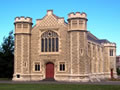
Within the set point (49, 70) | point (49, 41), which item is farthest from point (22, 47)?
point (49, 70)

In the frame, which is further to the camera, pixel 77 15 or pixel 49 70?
pixel 49 70

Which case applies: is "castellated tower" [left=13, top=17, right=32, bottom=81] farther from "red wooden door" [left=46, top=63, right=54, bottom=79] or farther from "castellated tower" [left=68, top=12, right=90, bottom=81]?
"castellated tower" [left=68, top=12, right=90, bottom=81]

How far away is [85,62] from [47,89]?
14.6 m

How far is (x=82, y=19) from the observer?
3459cm

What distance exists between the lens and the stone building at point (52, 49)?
111 feet

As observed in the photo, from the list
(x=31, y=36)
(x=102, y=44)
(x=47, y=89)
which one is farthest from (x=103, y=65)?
(x=47, y=89)

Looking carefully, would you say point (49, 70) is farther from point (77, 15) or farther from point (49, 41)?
point (77, 15)

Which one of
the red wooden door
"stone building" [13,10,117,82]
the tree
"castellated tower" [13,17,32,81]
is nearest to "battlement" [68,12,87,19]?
"stone building" [13,10,117,82]

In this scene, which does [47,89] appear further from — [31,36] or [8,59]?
[8,59]

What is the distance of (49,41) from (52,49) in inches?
52.3

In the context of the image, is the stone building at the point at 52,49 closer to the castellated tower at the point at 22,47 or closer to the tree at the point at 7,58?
the castellated tower at the point at 22,47

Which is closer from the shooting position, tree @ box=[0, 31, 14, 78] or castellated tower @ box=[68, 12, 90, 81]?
castellated tower @ box=[68, 12, 90, 81]

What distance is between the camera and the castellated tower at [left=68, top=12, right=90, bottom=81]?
1320 inches

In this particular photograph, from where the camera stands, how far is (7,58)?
43625 millimetres
